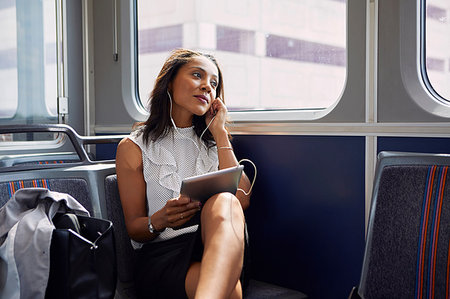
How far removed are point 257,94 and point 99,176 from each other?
0.94 metres

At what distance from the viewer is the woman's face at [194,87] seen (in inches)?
86.0

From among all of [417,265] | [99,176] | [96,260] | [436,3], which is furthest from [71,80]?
[417,265]

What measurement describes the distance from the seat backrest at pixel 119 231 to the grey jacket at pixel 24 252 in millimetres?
553

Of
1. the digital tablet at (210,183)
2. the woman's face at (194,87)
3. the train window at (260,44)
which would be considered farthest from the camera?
the train window at (260,44)

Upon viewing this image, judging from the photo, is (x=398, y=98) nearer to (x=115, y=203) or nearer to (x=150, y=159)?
(x=150, y=159)

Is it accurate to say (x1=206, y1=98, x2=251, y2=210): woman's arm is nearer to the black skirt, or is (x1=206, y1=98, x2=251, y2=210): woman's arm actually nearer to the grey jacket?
the black skirt

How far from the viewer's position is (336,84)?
89.0 inches

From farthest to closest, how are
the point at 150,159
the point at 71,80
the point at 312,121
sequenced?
the point at 71,80 < the point at 312,121 < the point at 150,159

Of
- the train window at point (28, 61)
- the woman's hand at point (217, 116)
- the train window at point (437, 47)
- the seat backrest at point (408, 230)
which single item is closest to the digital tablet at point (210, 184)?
the woman's hand at point (217, 116)

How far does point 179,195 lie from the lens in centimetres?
199

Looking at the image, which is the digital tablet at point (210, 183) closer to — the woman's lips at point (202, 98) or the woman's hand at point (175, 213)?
the woman's hand at point (175, 213)

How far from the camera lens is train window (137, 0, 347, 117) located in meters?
2.29

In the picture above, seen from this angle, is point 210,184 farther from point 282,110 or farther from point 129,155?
point 282,110

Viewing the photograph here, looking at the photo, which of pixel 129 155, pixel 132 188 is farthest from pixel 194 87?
pixel 132 188
